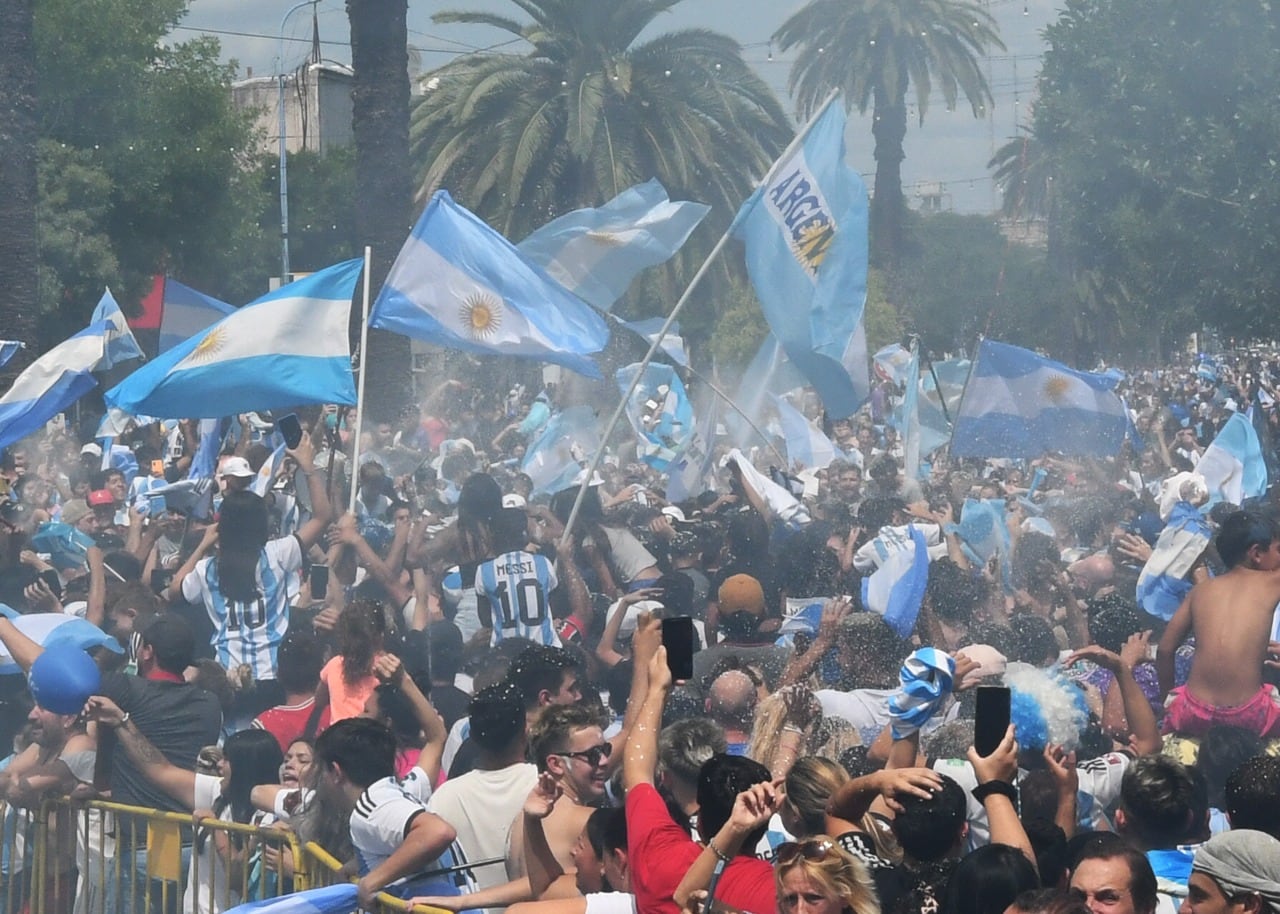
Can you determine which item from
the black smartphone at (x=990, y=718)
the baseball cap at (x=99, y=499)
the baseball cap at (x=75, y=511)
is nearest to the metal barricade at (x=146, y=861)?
the black smartphone at (x=990, y=718)

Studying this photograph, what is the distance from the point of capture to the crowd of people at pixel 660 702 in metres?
3.78

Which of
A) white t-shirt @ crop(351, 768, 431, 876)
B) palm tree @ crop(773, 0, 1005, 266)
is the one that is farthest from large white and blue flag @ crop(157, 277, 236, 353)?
palm tree @ crop(773, 0, 1005, 266)

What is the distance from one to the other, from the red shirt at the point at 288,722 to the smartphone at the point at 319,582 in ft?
9.98

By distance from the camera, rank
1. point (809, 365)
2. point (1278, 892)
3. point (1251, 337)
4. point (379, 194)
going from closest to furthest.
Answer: point (1278, 892)
point (809, 365)
point (379, 194)
point (1251, 337)

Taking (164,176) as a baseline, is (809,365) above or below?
below

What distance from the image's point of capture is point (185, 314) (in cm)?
Result: 1274

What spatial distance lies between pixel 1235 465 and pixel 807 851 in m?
8.60

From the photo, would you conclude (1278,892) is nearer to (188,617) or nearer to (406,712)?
(406,712)

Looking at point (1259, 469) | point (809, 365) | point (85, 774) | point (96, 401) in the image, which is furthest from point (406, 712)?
point (96, 401)

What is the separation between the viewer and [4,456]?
13.1 metres

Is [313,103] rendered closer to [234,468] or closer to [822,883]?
[234,468]

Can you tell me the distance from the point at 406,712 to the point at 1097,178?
72.4ft

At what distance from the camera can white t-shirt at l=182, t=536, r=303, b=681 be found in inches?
301

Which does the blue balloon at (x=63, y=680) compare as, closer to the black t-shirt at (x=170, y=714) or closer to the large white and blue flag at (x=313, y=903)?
the black t-shirt at (x=170, y=714)
